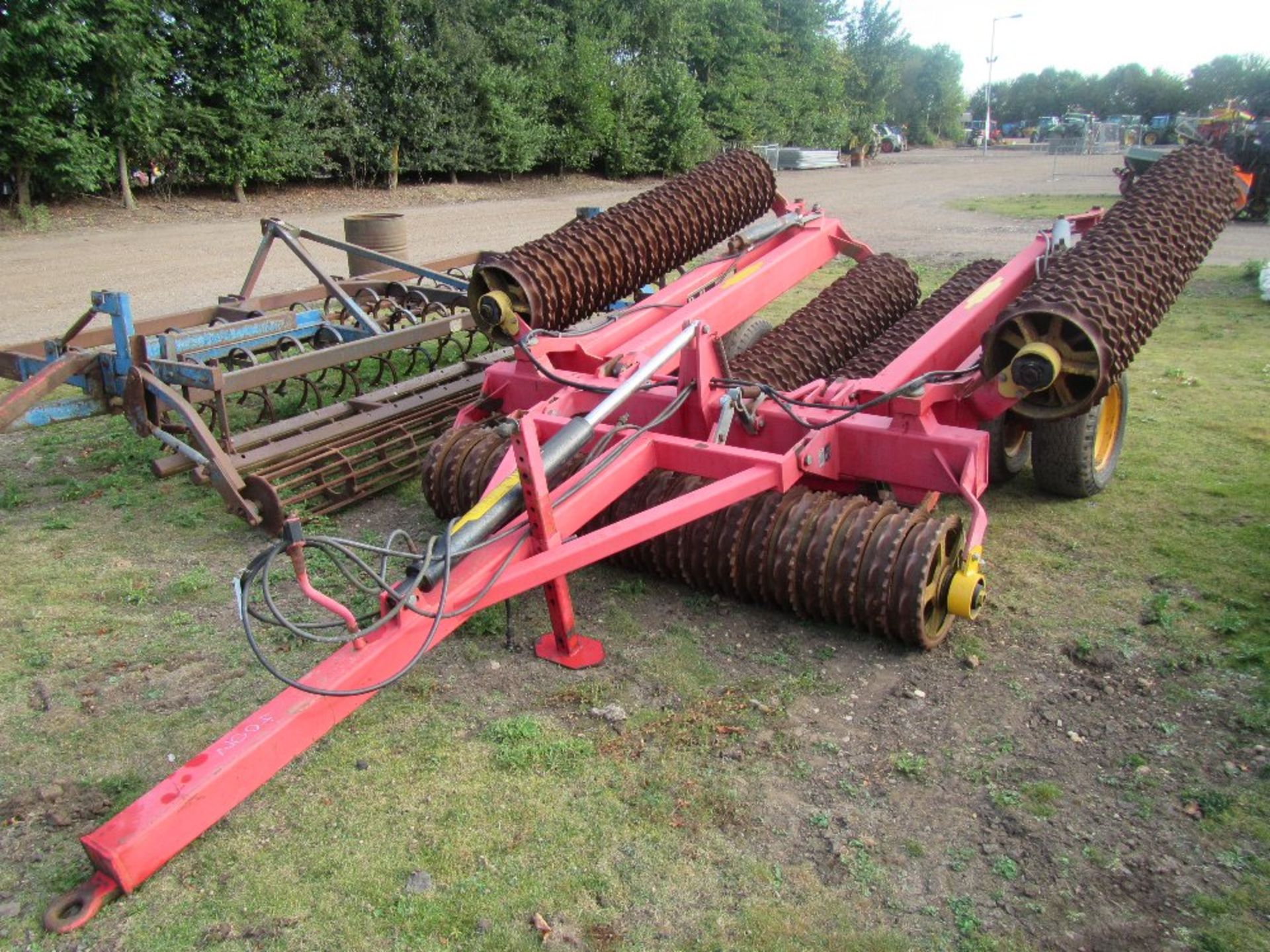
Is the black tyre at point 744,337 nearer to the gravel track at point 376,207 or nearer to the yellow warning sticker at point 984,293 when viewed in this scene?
the yellow warning sticker at point 984,293

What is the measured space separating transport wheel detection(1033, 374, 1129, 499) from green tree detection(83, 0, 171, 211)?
15530 mm

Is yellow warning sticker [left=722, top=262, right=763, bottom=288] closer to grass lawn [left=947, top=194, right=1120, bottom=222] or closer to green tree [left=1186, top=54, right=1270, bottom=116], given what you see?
grass lawn [left=947, top=194, right=1120, bottom=222]

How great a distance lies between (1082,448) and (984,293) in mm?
856

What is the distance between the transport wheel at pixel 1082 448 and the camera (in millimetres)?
4719

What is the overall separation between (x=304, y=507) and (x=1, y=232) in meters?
13.6

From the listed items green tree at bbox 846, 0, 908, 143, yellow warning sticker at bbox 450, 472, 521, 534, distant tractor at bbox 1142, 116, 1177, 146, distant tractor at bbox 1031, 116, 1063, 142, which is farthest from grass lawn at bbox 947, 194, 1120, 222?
distant tractor at bbox 1031, 116, 1063, 142

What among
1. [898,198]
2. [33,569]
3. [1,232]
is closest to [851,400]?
[33,569]

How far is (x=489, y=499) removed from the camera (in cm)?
334

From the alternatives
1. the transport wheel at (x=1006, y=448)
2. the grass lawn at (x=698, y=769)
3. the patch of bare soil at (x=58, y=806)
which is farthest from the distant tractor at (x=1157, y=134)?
the patch of bare soil at (x=58, y=806)

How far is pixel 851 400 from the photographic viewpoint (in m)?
4.04

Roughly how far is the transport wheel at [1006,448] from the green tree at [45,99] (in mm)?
14964

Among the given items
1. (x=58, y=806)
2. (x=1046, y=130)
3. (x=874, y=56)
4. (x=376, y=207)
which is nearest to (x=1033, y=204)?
(x=376, y=207)

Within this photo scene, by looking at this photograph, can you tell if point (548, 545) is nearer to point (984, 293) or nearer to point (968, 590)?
point (968, 590)

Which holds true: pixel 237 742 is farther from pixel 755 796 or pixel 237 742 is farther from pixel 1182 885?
pixel 1182 885
